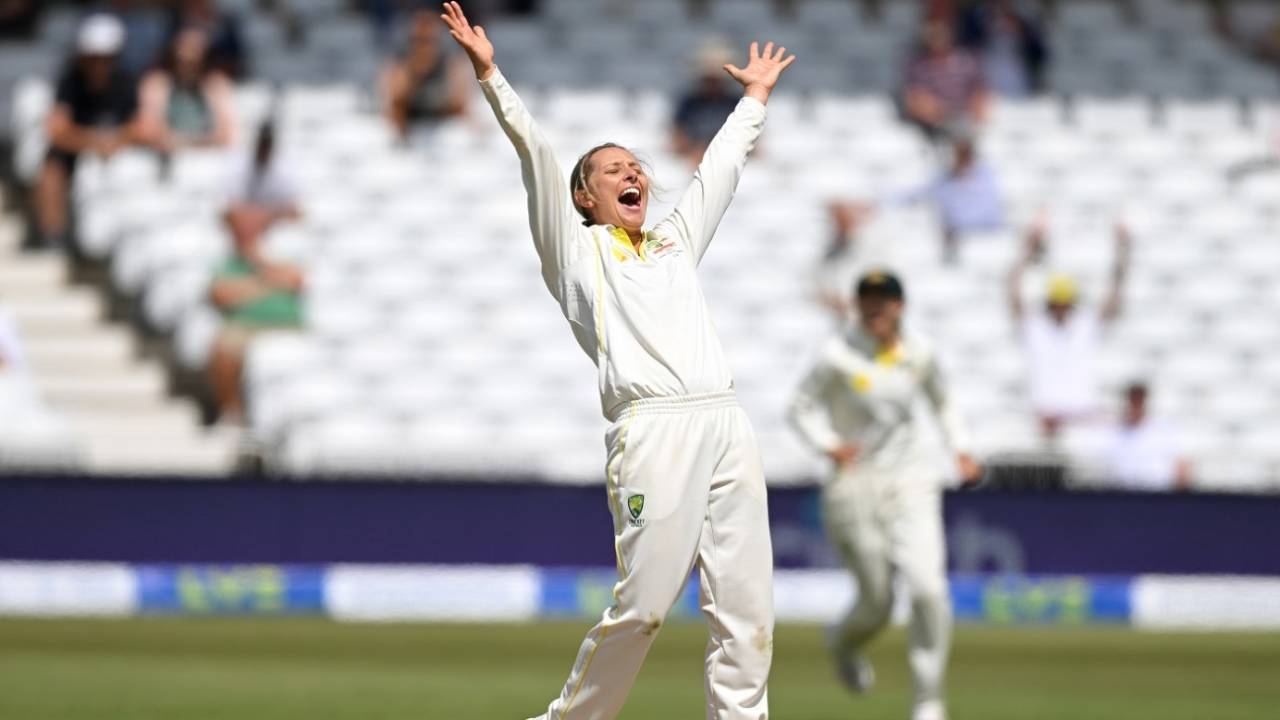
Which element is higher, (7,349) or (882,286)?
(882,286)

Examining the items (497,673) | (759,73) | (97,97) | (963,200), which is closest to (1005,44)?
(963,200)

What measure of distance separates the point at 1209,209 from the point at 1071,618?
4.14 meters

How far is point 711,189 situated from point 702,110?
360 inches

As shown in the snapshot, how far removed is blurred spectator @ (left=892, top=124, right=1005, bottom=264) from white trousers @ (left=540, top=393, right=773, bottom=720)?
9.73 metres

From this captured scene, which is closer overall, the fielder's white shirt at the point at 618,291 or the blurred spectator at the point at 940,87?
the fielder's white shirt at the point at 618,291

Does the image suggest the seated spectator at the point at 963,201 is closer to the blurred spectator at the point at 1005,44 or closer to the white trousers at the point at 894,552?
the blurred spectator at the point at 1005,44

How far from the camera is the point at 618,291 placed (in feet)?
16.7

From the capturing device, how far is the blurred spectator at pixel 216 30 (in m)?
14.7

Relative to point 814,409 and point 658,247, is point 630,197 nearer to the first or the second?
point 658,247

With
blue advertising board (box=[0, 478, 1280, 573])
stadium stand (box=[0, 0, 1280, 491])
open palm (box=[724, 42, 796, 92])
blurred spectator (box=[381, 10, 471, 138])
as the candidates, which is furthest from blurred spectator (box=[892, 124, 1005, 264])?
open palm (box=[724, 42, 796, 92])

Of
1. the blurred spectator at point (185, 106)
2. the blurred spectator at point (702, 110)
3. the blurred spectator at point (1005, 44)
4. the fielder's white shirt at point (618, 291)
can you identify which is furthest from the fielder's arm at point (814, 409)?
the blurred spectator at point (1005, 44)

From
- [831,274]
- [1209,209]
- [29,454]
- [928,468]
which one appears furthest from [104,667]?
[1209,209]

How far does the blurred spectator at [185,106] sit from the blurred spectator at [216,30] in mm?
288

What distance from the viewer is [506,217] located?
1453 cm
